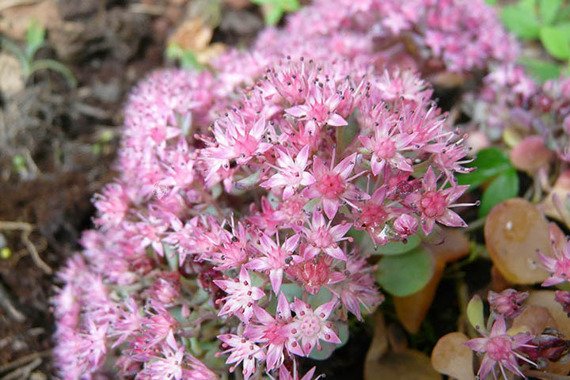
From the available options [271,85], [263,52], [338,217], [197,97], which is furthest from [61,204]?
[338,217]

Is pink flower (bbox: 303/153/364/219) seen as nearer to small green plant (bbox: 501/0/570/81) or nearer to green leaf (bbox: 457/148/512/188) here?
green leaf (bbox: 457/148/512/188)

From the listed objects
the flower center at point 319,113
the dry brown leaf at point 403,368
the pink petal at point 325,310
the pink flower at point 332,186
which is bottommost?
the dry brown leaf at point 403,368

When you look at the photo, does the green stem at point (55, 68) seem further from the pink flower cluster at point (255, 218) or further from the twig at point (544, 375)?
the twig at point (544, 375)

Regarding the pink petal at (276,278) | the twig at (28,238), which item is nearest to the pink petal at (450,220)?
the pink petal at (276,278)

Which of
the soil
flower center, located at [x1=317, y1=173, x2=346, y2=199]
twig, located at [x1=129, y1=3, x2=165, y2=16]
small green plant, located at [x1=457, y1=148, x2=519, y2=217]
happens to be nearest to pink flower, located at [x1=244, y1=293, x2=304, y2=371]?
flower center, located at [x1=317, y1=173, x2=346, y2=199]

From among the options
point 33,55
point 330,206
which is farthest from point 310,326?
point 33,55

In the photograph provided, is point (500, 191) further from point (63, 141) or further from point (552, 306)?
point (63, 141)
